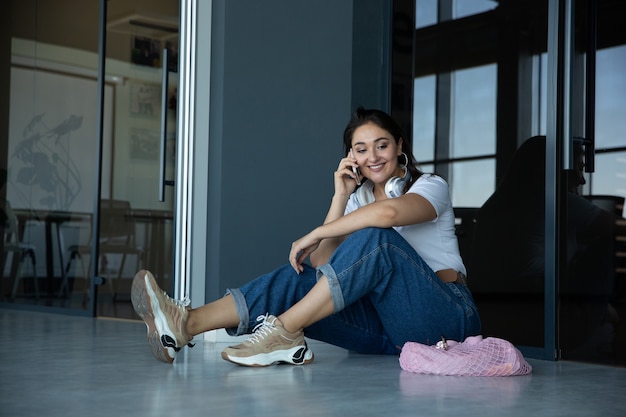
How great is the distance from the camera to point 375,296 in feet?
7.73

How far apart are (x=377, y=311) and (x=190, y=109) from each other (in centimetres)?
133

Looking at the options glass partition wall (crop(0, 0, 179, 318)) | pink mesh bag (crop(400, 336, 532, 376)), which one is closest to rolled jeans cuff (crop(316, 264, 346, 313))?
pink mesh bag (crop(400, 336, 532, 376))

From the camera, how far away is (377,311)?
2.44 m

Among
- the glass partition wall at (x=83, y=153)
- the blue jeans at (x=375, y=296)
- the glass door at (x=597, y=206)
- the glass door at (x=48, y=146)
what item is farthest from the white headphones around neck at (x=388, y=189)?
the glass door at (x=48, y=146)

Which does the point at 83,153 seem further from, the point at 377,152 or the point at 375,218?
the point at 375,218

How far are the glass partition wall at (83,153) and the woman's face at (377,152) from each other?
1594 millimetres

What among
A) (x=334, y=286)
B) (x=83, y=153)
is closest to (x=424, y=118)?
(x=334, y=286)

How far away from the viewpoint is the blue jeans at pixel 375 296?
7.39 ft

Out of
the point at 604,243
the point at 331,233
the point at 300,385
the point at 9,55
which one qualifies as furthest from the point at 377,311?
the point at 9,55

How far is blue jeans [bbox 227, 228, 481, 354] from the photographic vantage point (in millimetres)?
2254

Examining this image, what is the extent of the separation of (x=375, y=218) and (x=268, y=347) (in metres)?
0.47

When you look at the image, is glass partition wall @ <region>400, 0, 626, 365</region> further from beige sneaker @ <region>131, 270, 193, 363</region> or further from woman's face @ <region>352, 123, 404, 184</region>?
beige sneaker @ <region>131, 270, 193, 363</region>

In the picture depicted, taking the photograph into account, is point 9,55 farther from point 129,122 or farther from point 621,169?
point 621,169

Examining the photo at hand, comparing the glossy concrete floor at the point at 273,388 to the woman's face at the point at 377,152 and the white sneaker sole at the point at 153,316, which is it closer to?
the white sneaker sole at the point at 153,316
